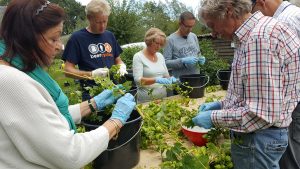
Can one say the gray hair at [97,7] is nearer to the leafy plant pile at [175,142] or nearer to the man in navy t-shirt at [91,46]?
the man in navy t-shirt at [91,46]

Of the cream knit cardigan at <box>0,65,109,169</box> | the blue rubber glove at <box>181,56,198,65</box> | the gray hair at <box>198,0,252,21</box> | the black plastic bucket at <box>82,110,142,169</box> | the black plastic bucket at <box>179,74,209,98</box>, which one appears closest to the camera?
the cream knit cardigan at <box>0,65,109,169</box>

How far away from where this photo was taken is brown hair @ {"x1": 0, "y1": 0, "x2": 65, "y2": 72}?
123 centimetres

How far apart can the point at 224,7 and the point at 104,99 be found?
3.19 ft

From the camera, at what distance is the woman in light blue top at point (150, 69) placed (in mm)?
3318

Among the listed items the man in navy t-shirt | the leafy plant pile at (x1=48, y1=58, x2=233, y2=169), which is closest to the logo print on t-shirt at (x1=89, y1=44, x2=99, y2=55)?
the man in navy t-shirt

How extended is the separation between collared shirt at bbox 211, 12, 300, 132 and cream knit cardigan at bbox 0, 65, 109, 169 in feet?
2.63

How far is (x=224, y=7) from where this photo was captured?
59.7 inches

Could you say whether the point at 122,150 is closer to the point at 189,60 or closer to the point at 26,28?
the point at 26,28

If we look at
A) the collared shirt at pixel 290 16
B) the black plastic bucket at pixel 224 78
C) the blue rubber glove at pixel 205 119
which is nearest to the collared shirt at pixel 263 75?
the blue rubber glove at pixel 205 119

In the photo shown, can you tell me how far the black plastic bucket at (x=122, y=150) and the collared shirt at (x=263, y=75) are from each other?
0.55 m

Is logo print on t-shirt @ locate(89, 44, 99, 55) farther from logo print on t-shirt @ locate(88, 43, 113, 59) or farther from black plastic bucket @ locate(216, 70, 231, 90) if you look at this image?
black plastic bucket @ locate(216, 70, 231, 90)

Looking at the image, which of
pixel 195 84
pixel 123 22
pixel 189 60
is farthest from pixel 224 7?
pixel 123 22

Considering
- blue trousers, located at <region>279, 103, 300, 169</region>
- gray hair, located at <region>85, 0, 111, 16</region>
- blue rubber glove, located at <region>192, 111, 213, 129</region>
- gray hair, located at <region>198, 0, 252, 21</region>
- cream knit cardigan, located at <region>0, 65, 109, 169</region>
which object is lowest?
blue trousers, located at <region>279, 103, 300, 169</region>

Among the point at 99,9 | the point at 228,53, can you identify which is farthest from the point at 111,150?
the point at 228,53
